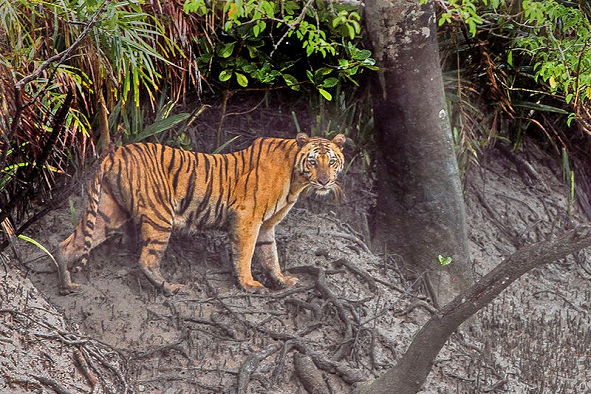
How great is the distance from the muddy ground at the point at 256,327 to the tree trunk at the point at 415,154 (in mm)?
234

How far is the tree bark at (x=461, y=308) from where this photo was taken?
5.25m

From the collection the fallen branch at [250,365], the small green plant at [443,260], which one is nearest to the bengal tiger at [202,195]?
the fallen branch at [250,365]

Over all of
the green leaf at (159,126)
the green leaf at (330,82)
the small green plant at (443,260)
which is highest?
the green leaf at (330,82)

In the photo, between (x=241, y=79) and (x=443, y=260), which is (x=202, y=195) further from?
(x=443, y=260)

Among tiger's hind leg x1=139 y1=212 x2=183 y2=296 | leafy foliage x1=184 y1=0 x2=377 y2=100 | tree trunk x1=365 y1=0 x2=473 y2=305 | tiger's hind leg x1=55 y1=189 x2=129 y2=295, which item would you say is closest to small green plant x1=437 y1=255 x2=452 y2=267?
tree trunk x1=365 y1=0 x2=473 y2=305

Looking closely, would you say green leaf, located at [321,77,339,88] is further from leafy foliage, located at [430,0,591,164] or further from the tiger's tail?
the tiger's tail

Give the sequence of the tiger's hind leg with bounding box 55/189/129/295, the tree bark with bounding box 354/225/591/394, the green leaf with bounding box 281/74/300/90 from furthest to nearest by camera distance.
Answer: the green leaf with bounding box 281/74/300/90, the tiger's hind leg with bounding box 55/189/129/295, the tree bark with bounding box 354/225/591/394

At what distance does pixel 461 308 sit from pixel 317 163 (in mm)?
1597

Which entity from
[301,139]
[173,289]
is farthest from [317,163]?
[173,289]

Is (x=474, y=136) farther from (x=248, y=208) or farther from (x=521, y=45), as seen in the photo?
(x=248, y=208)

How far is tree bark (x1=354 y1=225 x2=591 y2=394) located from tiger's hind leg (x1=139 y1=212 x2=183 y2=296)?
1.57 m

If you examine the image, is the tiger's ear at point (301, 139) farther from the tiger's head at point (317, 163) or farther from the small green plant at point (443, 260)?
the small green plant at point (443, 260)

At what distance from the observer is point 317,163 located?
263 inches

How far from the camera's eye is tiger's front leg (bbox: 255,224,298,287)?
6.74 metres
